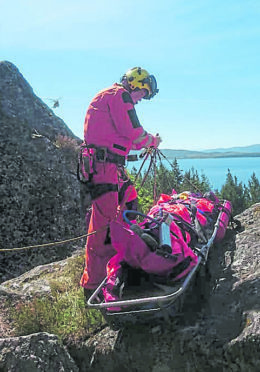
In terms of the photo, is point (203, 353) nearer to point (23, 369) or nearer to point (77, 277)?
point (23, 369)

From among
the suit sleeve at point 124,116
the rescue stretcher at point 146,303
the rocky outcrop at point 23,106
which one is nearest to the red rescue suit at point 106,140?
the suit sleeve at point 124,116

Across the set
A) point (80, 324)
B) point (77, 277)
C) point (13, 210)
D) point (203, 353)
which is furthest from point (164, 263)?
point (13, 210)

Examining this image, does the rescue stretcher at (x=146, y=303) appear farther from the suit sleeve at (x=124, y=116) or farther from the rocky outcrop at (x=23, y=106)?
the rocky outcrop at (x=23, y=106)

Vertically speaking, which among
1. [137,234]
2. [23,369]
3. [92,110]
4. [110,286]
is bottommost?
[23,369]

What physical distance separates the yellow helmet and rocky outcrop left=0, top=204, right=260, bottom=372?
282 centimetres

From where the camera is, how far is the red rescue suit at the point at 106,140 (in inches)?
208

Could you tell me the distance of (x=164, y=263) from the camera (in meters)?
4.20

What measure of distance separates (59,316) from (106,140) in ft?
7.54

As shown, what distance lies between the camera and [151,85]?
19.5ft

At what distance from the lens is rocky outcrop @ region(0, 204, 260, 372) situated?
3777 mm

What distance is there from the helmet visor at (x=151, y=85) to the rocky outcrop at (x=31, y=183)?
4.22 meters

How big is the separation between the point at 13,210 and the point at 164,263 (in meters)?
5.39

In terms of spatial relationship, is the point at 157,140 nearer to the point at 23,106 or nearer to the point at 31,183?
the point at 31,183

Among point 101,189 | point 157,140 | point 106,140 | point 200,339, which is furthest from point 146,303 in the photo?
point 157,140
